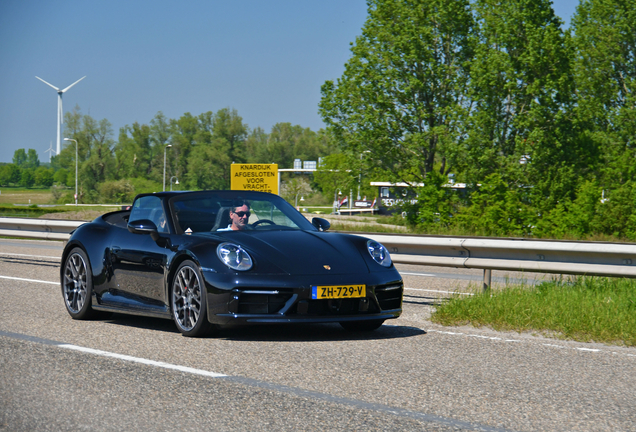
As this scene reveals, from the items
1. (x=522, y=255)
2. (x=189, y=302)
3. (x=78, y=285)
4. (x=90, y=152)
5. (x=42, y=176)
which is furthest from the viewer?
(x=42, y=176)

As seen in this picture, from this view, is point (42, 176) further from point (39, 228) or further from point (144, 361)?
point (144, 361)

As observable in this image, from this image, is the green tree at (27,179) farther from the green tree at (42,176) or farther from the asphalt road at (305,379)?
the asphalt road at (305,379)

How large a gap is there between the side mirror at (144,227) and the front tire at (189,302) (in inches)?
20.9

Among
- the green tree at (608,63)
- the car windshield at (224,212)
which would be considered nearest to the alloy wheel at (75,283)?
the car windshield at (224,212)

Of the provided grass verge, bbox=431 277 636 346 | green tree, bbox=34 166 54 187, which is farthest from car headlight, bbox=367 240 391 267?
green tree, bbox=34 166 54 187

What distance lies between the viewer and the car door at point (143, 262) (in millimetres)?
6758

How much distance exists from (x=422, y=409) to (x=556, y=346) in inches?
102

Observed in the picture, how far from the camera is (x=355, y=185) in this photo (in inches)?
1451

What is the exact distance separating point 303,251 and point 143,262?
1.52 m

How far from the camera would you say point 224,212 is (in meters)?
7.13

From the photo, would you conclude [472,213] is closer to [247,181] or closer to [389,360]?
[247,181]

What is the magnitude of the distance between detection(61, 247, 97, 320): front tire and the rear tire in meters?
2.55

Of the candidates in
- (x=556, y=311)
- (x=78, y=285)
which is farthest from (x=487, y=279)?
(x=78, y=285)

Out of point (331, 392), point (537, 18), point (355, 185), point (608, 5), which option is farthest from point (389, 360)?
point (608, 5)
